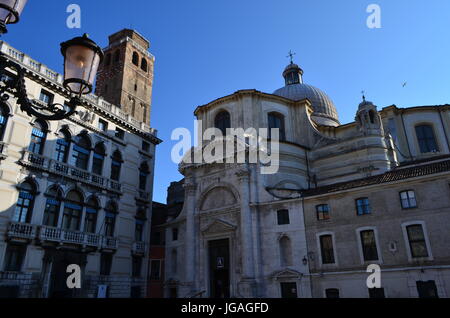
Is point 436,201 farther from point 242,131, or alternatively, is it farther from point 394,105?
point 394,105

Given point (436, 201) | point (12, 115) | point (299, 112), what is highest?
point (299, 112)

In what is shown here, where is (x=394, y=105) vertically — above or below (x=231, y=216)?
above

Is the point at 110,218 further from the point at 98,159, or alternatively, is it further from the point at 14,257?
the point at 14,257

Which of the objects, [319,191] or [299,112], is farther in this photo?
[299,112]

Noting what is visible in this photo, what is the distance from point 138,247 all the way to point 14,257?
33.3ft

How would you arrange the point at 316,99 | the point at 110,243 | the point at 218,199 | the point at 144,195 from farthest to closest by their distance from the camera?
the point at 316,99
the point at 144,195
the point at 218,199
the point at 110,243

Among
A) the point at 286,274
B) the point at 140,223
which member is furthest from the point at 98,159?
the point at 286,274

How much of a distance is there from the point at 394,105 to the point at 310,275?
76.5ft

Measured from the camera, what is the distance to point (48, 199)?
23.1m

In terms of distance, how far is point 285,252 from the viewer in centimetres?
2486

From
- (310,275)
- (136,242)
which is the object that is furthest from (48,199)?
(310,275)

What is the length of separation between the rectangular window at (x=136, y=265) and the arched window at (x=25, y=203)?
9.81 metres

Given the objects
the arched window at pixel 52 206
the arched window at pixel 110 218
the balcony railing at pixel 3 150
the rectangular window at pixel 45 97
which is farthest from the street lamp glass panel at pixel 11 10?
the arched window at pixel 110 218

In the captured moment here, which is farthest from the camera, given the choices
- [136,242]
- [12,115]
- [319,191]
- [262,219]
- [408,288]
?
[136,242]
